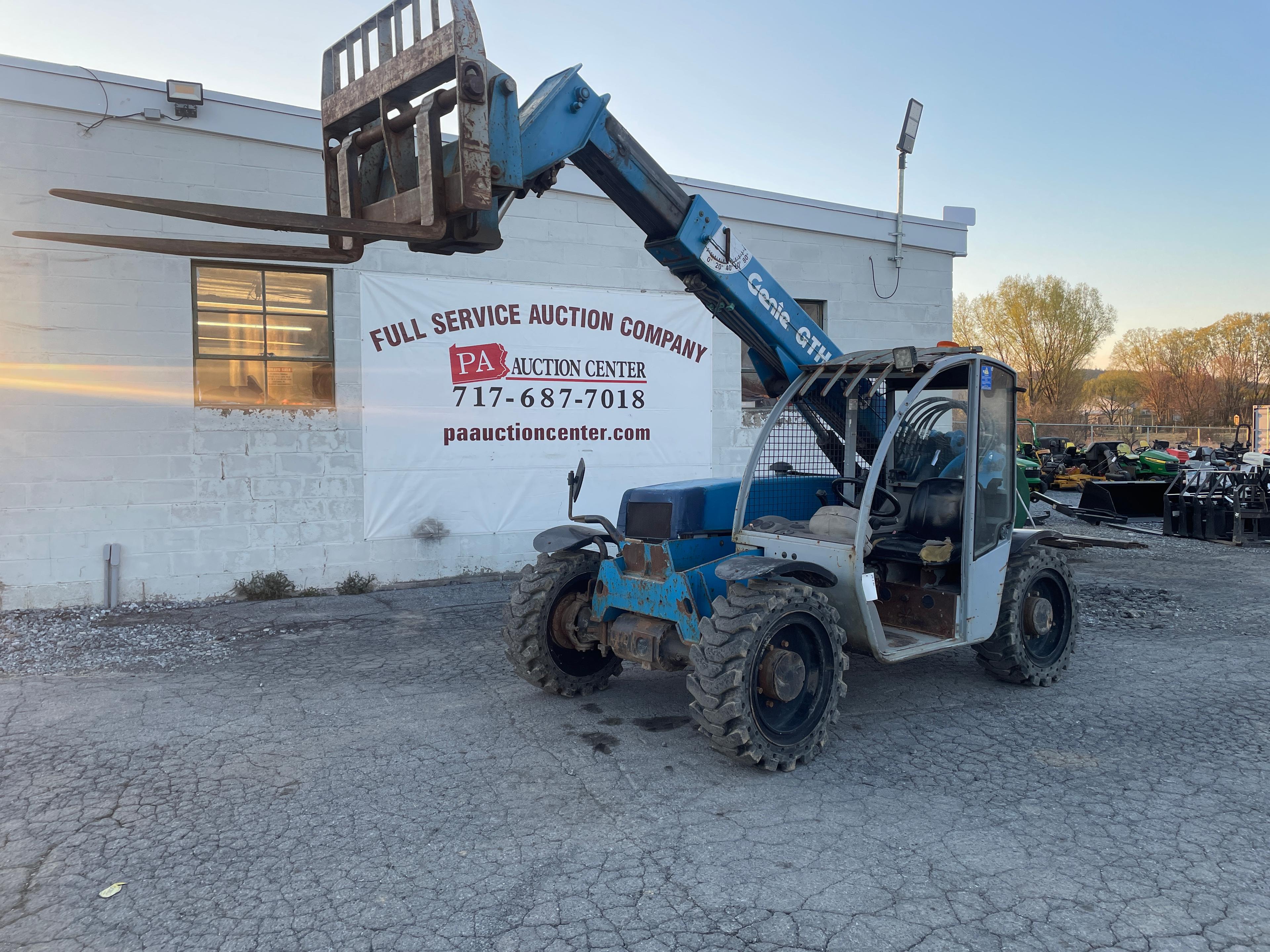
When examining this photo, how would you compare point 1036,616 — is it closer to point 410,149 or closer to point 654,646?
point 654,646

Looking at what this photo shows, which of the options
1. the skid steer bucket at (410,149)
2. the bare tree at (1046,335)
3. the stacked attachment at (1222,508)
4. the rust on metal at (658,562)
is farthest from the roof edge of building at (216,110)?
the bare tree at (1046,335)

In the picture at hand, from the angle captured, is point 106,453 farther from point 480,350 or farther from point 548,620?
point 548,620

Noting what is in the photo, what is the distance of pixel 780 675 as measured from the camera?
4.43 metres

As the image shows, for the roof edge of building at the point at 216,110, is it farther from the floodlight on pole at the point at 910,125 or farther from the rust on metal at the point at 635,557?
the rust on metal at the point at 635,557

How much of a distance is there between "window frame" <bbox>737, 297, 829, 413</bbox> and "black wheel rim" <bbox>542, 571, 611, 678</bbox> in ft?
19.5

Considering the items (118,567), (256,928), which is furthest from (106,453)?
(256,928)

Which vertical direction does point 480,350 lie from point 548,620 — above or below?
above

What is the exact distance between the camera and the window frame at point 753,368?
1115cm

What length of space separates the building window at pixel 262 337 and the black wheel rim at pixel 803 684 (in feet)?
19.8

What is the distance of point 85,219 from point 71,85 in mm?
1167

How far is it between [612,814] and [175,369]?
6577 millimetres

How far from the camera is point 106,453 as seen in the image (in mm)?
8055

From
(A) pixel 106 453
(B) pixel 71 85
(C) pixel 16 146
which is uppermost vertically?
(B) pixel 71 85

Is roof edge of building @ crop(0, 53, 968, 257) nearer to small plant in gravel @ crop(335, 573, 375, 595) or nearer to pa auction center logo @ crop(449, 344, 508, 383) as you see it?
pa auction center logo @ crop(449, 344, 508, 383)
